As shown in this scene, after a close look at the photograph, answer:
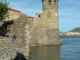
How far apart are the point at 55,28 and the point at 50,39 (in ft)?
7.47

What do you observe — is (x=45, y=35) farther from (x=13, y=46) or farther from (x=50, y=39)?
(x=13, y=46)

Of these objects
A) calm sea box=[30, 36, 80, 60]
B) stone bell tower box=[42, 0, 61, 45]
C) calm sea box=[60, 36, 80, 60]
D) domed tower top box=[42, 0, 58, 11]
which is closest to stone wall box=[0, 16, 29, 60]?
calm sea box=[30, 36, 80, 60]

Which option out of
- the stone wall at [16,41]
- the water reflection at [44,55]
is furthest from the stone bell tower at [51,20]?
the stone wall at [16,41]

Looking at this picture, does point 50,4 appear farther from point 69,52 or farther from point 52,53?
point 52,53

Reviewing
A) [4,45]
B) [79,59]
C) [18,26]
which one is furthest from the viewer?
[79,59]

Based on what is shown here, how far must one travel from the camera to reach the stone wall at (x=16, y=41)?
1440cm

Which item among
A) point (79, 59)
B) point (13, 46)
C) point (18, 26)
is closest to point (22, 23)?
point (18, 26)

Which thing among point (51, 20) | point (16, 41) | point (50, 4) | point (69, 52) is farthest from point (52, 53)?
point (50, 4)

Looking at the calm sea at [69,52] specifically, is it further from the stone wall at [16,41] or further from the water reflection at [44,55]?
the stone wall at [16,41]

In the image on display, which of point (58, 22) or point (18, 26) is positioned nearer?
point (18, 26)

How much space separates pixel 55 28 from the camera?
42500mm

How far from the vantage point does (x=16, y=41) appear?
15.9 meters

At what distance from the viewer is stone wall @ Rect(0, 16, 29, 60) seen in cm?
1440

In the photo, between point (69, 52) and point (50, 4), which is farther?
point (50, 4)
